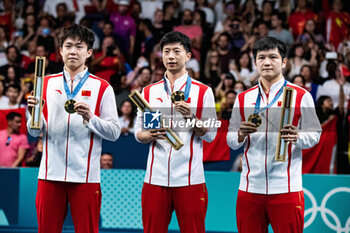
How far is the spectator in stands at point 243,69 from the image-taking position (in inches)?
378

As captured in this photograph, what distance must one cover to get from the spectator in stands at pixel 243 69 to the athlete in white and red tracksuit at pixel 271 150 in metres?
4.79

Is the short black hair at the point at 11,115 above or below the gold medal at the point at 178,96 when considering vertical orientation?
below

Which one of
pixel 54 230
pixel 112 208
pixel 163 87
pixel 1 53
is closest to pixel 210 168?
pixel 112 208

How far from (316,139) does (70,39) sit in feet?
7.07

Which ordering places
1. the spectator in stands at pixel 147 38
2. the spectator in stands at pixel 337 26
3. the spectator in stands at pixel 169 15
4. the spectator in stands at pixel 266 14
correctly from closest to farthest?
1. the spectator in stands at pixel 147 38
2. the spectator in stands at pixel 337 26
3. the spectator in stands at pixel 266 14
4. the spectator in stands at pixel 169 15

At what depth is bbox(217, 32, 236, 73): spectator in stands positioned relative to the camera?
9.95 meters

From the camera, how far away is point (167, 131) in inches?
180

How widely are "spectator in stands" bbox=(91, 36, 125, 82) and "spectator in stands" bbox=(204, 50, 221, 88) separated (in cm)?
147

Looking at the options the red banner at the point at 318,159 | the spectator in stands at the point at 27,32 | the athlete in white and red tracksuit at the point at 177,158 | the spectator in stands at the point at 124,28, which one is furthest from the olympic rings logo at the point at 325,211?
the spectator in stands at the point at 27,32

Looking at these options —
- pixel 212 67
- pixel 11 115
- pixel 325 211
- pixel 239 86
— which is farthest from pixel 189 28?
pixel 325 211

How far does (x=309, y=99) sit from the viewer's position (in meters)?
4.70

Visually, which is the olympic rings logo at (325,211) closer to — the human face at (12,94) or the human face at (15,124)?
the human face at (15,124)

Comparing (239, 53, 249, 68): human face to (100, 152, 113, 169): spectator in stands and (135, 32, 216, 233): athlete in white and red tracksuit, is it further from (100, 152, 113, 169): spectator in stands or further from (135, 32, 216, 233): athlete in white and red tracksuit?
(135, 32, 216, 233): athlete in white and red tracksuit

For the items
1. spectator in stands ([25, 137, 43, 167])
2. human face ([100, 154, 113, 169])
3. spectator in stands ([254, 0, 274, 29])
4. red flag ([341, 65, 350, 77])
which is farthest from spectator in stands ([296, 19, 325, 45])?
spectator in stands ([25, 137, 43, 167])
